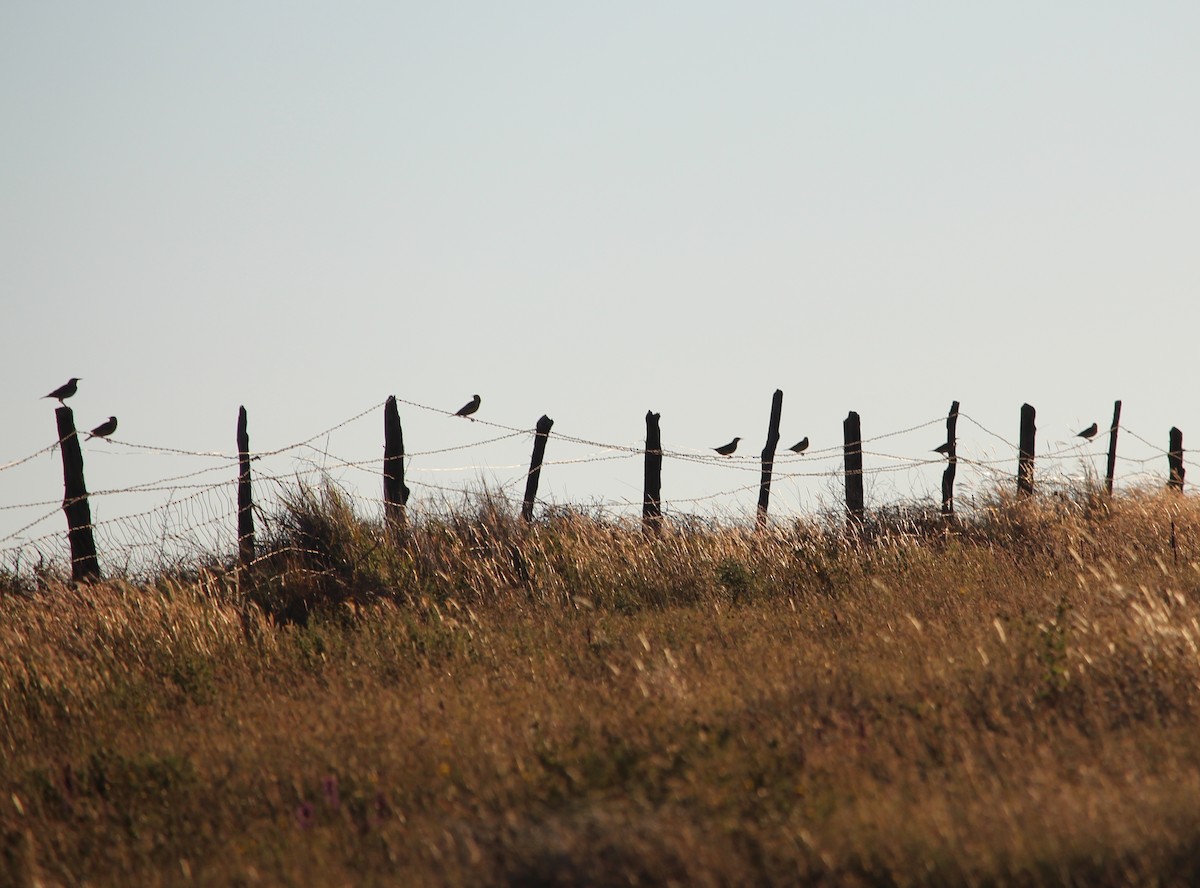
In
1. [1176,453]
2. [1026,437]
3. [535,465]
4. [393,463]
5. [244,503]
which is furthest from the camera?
[1176,453]

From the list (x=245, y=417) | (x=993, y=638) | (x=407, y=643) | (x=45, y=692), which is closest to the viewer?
(x=993, y=638)

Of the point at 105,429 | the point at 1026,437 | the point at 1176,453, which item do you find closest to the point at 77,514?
the point at 105,429

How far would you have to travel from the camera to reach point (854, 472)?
15.9 m

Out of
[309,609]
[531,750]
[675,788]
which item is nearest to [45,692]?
[309,609]

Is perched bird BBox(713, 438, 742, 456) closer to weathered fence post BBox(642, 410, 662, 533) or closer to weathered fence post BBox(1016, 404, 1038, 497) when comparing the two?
weathered fence post BBox(642, 410, 662, 533)

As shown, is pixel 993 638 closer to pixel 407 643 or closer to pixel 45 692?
pixel 407 643

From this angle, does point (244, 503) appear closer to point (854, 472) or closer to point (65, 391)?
point (65, 391)

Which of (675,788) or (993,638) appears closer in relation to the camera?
(675,788)

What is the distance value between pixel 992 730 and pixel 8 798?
5320 mm

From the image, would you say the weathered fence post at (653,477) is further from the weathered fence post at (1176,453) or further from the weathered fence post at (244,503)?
the weathered fence post at (1176,453)

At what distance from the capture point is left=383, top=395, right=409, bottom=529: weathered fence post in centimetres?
1366

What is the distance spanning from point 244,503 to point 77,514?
1.65m

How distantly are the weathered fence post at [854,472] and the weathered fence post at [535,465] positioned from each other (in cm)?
386

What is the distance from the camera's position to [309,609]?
37.8 ft
